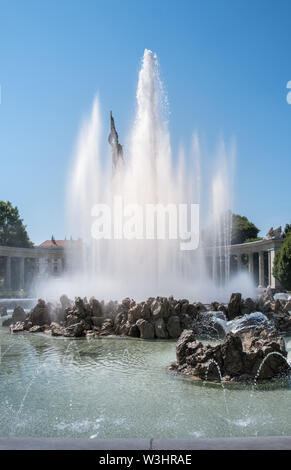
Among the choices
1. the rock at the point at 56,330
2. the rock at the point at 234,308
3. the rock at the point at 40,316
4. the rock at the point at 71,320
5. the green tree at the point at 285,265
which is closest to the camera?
the rock at the point at 56,330

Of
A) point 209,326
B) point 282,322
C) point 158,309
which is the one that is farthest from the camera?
point 282,322

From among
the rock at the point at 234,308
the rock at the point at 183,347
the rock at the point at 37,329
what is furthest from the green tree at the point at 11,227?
the rock at the point at 183,347

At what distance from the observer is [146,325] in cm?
2091

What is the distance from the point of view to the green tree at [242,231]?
9650 cm

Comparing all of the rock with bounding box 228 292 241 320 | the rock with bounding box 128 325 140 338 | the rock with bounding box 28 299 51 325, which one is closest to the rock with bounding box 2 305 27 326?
the rock with bounding box 28 299 51 325

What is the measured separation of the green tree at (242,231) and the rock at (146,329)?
256 feet

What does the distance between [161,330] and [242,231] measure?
78806mm

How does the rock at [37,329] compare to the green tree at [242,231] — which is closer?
the rock at [37,329]

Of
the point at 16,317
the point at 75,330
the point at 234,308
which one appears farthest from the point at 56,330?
the point at 234,308

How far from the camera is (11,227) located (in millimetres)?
89750

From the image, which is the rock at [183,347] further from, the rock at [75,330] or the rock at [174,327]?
the rock at [75,330]

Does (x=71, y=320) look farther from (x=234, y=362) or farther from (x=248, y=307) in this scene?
(x=234, y=362)
